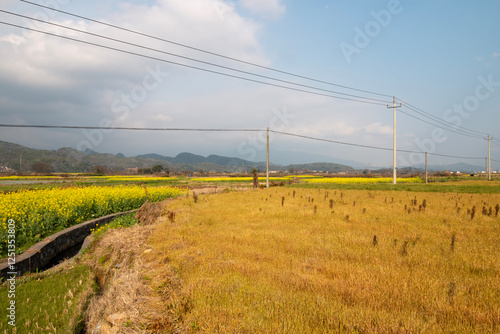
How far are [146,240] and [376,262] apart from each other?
285 inches

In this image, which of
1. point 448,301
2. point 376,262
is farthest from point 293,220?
point 448,301

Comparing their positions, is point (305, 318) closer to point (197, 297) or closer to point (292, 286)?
point (292, 286)

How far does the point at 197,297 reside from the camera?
4539mm

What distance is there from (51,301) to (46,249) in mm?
4318

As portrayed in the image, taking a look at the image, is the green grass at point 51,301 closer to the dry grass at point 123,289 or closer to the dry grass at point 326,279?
the dry grass at point 123,289

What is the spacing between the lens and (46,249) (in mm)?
8367

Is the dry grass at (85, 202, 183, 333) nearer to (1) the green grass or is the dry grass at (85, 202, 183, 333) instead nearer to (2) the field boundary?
(1) the green grass

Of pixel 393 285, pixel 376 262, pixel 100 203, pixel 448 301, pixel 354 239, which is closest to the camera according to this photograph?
pixel 448 301

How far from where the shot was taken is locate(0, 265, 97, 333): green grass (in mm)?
4258

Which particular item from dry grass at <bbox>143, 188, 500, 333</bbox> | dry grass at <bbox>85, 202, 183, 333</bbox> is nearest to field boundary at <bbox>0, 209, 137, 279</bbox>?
dry grass at <bbox>85, 202, 183, 333</bbox>

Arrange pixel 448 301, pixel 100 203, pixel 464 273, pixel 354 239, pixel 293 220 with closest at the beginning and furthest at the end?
1. pixel 448 301
2. pixel 464 273
3. pixel 354 239
4. pixel 293 220
5. pixel 100 203

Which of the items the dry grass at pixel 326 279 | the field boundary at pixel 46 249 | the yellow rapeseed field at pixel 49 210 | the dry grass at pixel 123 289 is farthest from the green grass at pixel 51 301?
the yellow rapeseed field at pixel 49 210

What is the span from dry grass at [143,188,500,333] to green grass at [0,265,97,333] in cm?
128

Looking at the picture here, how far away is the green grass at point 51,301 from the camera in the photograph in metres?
4.26
